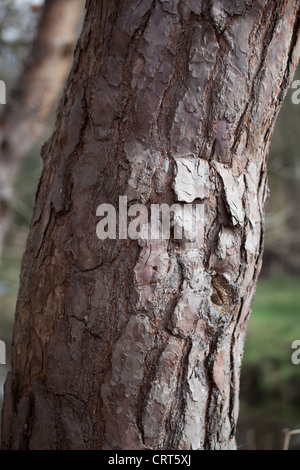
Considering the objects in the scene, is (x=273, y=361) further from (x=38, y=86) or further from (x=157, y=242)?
(x=157, y=242)

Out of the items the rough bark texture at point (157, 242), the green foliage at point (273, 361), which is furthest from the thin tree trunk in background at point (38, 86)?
the green foliage at point (273, 361)

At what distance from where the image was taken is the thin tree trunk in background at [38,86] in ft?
12.2

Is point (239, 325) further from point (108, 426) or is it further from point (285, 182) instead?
point (285, 182)

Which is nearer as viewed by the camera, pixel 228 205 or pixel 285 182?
pixel 228 205

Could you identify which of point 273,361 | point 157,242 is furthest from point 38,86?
point 273,361

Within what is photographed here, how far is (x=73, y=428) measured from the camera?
1237mm

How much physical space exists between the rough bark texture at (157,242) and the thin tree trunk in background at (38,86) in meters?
2.68

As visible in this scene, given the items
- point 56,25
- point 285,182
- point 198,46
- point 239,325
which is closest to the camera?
point 198,46

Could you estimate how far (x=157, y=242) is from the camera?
3.95 feet

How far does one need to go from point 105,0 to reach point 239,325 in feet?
3.01

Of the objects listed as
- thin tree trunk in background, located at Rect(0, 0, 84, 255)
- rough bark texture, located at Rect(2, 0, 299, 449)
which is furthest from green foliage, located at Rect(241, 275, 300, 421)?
rough bark texture, located at Rect(2, 0, 299, 449)

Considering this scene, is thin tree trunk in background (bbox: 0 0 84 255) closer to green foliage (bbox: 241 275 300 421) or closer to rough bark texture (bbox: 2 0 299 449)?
rough bark texture (bbox: 2 0 299 449)

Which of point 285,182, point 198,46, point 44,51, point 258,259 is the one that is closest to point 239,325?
point 258,259
